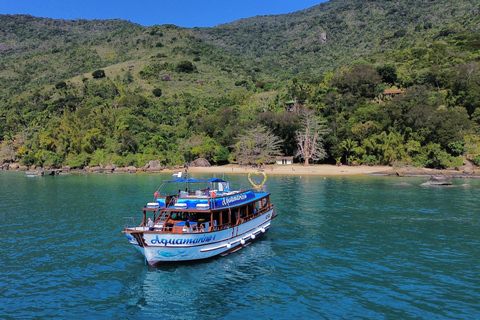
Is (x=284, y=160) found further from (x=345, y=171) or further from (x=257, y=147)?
(x=345, y=171)

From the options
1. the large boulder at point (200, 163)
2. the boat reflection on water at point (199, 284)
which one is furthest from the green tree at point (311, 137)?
the boat reflection on water at point (199, 284)

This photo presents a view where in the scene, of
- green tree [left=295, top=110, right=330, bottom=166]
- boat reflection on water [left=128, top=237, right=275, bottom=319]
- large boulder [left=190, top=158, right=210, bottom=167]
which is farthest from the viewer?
large boulder [left=190, top=158, right=210, bottom=167]

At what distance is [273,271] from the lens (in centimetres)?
1930

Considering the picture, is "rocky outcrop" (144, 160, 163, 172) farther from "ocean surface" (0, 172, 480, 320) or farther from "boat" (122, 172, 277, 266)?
"boat" (122, 172, 277, 266)

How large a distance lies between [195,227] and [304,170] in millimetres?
59157

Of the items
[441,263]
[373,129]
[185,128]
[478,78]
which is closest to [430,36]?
[478,78]

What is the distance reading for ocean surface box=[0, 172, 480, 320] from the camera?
49.4 ft

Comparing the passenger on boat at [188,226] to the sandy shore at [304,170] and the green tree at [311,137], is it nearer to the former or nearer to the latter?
the sandy shore at [304,170]

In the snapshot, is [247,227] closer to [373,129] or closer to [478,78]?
[373,129]

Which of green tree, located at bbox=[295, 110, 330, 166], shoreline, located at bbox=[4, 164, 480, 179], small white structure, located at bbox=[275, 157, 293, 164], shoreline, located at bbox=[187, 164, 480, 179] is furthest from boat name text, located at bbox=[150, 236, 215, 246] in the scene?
small white structure, located at bbox=[275, 157, 293, 164]

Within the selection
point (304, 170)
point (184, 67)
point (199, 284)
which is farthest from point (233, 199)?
point (184, 67)

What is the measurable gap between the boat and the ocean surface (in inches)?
38.8

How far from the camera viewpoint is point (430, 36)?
139 meters

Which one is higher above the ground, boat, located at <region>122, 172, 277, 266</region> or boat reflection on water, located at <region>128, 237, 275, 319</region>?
boat, located at <region>122, 172, 277, 266</region>
